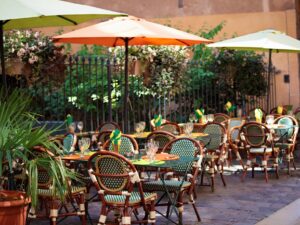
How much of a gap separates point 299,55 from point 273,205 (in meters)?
9.62

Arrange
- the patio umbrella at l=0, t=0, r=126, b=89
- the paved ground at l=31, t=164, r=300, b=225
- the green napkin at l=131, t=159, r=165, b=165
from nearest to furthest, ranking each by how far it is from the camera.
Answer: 1. the patio umbrella at l=0, t=0, r=126, b=89
2. the green napkin at l=131, t=159, r=165, b=165
3. the paved ground at l=31, t=164, r=300, b=225

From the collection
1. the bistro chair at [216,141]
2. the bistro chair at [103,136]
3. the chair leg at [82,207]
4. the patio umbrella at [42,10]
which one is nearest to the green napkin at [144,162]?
the chair leg at [82,207]

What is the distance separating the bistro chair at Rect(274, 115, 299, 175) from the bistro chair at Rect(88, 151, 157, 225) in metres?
5.85

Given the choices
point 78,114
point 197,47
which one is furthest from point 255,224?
point 197,47

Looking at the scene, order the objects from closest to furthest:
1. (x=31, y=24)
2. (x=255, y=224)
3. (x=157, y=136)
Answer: (x=255, y=224), (x=31, y=24), (x=157, y=136)

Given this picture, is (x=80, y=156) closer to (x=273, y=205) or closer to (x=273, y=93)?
(x=273, y=205)

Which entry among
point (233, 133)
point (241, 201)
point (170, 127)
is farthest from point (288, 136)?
point (241, 201)

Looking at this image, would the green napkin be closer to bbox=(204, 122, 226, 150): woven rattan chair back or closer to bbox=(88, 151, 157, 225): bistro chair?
bbox=(88, 151, 157, 225): bistro chair

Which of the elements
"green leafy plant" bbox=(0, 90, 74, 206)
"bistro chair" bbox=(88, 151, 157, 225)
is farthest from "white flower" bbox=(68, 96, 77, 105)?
"green leafy plant" bbox=(0, 90, 74, 206)

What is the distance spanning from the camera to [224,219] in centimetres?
806

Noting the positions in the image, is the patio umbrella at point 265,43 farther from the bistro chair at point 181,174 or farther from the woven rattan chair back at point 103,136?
the bistro chair at point 181,174

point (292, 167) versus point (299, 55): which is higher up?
point (299, 55)

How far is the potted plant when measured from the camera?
5.61m

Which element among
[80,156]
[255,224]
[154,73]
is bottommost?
[255,224]
